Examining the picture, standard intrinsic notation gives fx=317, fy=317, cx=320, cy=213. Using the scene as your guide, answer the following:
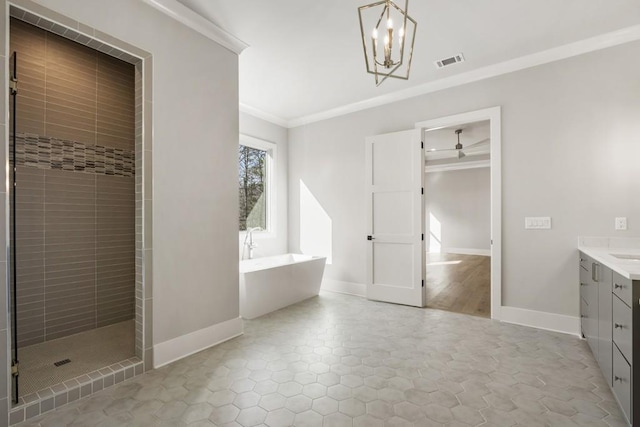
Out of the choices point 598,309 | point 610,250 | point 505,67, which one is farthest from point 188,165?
point 610,250

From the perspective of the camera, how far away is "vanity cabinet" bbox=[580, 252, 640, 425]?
1551 millimetres

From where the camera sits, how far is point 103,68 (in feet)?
10.3

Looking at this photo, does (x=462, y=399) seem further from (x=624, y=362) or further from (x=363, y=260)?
(x=363, y=260)

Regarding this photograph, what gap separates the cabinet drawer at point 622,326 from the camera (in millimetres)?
1589

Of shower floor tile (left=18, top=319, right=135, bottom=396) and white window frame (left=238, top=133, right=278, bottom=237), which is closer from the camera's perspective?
shower floor tile (left=18, top=319, right=135, bottom=396)

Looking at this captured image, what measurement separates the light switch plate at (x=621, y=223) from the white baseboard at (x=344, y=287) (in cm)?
277

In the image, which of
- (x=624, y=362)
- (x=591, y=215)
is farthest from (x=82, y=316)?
(x=591, y=215)

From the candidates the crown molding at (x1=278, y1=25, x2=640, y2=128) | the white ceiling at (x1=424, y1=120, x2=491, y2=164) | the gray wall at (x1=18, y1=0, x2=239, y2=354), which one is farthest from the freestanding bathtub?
the white ceiling at (x1=424, y1=120, x2=491, y2=164)

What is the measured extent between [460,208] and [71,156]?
9366 millimetres

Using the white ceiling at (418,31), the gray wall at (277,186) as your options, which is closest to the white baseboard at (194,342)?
the gray wall at (277,186)

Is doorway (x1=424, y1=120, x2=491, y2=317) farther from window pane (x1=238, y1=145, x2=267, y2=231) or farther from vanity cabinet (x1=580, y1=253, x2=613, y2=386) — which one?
window pane (x1=238, y1=145, x2=267, y2=231)

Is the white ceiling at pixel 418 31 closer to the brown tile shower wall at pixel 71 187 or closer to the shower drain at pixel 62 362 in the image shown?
the brown tile shower wall at pixel 71 187

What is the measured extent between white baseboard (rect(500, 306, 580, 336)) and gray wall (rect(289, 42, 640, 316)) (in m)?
0.06

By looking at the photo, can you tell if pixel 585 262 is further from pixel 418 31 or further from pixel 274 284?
pixel 274 284
